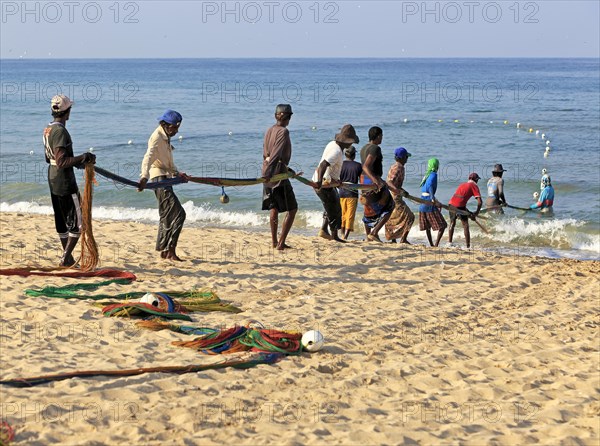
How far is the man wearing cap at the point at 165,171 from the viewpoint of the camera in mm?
8672

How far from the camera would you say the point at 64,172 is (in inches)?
322

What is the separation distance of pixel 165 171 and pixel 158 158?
0.15m

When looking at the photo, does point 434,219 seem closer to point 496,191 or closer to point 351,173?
point 351,173

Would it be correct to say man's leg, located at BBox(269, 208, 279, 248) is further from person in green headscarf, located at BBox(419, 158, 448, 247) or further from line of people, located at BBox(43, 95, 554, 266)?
person in green headscarf, located at BBox(419, 158, 448, 247)

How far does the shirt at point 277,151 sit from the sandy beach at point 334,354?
1009 mm

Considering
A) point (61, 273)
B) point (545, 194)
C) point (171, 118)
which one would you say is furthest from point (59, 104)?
point (545, 194)

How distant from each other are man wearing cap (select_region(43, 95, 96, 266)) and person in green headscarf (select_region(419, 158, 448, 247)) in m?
4.81

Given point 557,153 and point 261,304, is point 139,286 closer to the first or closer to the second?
point 261,304

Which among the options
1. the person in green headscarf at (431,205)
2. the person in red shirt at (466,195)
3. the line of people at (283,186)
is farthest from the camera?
the person in red shirt at (466,195)

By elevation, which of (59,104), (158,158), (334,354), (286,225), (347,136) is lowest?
(334,354)

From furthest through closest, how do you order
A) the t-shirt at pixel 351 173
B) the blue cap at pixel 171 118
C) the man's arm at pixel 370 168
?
the t-shirt at pixel 351 173 < the man's arm at pixel 370 168 < the blue cap at pixel 171 118

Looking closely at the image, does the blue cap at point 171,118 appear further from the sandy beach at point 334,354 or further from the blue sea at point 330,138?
the blue sea at point 330,138

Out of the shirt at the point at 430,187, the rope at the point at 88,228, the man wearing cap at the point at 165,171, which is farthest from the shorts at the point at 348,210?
the rope at the point at 88,228

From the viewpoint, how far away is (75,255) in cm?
926
